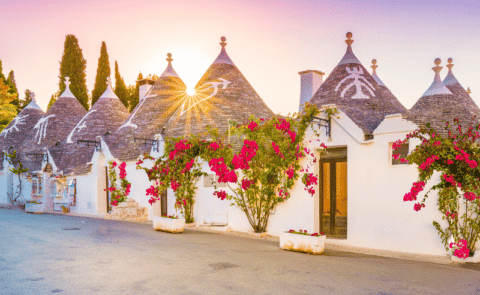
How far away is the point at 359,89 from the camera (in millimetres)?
15070

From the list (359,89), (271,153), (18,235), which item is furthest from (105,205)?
(359,89)

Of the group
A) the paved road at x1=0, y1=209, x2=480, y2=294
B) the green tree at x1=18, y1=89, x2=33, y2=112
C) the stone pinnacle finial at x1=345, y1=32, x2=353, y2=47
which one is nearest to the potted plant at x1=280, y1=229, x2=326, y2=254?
the paved road at x1=0, y1=209, x2=480, y2=294

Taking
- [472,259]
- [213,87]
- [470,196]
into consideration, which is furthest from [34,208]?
[470,196]

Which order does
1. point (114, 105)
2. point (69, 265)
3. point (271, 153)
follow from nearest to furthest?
1. point (69, 265)
2. point (271, 153)
3. point (114, 105)

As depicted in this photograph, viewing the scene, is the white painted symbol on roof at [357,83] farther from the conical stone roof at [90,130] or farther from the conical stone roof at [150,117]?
the conical stone roof at [90,130]

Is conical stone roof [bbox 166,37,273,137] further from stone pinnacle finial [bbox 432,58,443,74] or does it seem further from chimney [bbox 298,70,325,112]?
stone pinnacle finial [bbox 432,58,443,74]

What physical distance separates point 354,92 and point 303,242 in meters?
7.40

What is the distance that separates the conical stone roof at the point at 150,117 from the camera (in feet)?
68.1

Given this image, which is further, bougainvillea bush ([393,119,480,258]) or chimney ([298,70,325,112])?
chimney ([298,70,325,112])

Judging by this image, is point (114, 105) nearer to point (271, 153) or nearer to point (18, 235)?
point (18, 235)

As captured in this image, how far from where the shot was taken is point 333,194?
11.9m

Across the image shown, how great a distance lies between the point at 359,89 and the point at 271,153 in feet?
16.3

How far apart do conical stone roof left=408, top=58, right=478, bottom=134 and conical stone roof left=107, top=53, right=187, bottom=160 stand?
1196 centimetres

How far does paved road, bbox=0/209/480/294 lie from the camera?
639 centimetres
